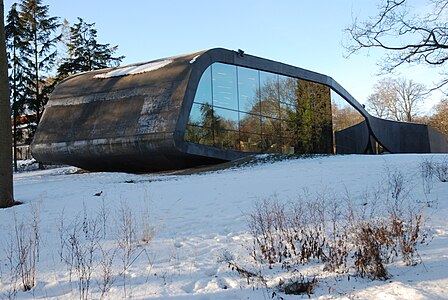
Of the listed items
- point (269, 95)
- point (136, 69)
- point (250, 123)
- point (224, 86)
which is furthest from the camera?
point (269, 95)

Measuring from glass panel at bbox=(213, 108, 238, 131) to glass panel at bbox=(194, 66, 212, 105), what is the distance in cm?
75

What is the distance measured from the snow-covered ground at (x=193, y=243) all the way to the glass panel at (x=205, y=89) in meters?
7.75

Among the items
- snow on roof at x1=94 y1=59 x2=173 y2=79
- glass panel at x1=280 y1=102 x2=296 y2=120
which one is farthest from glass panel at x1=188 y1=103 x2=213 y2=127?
glass panel at x1=280 y1=102 x2=296 y2=120

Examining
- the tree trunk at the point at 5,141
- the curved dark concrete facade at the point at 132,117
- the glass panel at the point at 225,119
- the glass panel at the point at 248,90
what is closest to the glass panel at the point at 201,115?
the glass panel at the point at 225,119

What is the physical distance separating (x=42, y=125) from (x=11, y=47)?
38.2ft

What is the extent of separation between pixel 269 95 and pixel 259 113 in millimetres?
1427

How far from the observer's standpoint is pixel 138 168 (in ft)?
65.7

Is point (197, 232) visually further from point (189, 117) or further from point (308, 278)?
point (189, 117)

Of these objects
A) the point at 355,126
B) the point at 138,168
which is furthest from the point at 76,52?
the point at 355,126

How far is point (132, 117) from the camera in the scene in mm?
17828

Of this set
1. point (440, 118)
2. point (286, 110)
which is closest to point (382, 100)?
point (440, 118)

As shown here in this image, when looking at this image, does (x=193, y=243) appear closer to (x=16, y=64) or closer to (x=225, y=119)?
(x=225, y=119)

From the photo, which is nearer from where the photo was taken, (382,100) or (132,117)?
(132,117)

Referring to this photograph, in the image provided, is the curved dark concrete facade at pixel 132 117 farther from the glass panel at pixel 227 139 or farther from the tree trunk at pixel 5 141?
the tree trunk at pixel 5 141
